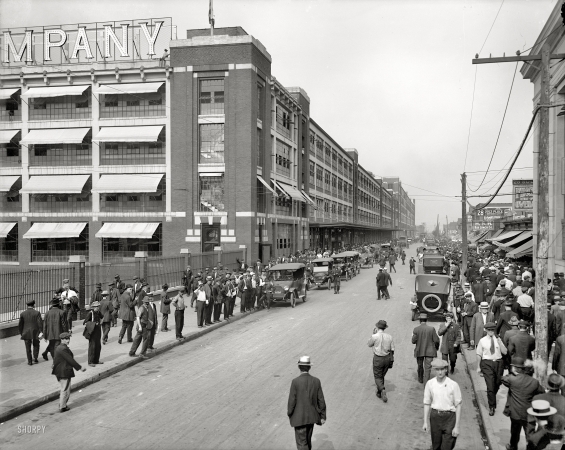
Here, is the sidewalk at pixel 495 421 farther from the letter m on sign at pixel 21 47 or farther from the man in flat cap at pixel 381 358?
the letter m on sign at pixel 21 47

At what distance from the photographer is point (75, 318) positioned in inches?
770

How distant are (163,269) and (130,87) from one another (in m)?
18.6

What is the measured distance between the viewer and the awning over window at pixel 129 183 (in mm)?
39719

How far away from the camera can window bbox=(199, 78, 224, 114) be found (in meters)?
40.7

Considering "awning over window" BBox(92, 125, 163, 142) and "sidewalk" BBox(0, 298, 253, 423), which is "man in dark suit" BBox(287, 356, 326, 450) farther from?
"awning over window" BBox(92, 125, 163, 142)

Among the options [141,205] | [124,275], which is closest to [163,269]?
[124,275]

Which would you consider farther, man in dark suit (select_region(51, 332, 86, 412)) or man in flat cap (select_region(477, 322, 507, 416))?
man in dark suit (select_region(51, 332, 86, 412))

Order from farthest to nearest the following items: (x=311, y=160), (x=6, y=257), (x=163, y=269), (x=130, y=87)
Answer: (x=311, y=160)
(x=6, y=257)
(x=130, y=87)
(x=163, y=269)

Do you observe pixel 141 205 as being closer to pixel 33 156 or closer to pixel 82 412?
pixel 33 156

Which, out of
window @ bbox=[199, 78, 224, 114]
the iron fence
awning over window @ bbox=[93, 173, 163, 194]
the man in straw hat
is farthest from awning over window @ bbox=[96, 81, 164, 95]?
the man in straw hat

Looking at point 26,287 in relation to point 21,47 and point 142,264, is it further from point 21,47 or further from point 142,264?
point 21,47

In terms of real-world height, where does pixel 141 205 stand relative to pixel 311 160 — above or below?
below

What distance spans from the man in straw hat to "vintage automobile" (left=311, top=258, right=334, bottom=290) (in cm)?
2507

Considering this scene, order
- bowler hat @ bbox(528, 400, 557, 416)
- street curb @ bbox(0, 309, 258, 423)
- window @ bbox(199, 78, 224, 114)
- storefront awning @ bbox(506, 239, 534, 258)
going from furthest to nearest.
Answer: window @ bbox(199, 78, 224, 114) → storefront awning @ bbox(506, 239, 534, 258) → street curb @ bbox(0, 309, 258, 423) → bowler hat @ bbox(528, 400, 557, 416)
